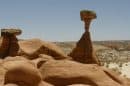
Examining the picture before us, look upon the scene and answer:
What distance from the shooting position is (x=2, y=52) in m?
23.5

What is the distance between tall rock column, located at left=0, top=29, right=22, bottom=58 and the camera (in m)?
23.2

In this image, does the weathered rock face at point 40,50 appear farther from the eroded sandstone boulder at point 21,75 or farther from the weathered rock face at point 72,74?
the eroded sandstone boulder at point 21,75

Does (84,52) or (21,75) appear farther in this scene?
(84,52)

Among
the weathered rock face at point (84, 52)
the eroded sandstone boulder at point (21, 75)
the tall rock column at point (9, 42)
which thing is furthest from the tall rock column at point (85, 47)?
the eroded sandstone boulder at point (21, 75)

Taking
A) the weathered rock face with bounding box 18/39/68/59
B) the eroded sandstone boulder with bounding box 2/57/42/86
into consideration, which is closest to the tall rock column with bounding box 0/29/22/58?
the weathered rock face with bounding box 18/39/68/59

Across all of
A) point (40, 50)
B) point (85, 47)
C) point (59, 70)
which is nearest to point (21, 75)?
point (59, 70)

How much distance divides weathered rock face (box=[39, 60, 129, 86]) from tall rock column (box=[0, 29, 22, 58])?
815cm

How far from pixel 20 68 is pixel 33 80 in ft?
2.30

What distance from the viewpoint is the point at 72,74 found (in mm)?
14586

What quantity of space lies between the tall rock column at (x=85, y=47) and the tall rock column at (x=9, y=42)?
13.9 feet

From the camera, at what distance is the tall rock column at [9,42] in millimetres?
23172

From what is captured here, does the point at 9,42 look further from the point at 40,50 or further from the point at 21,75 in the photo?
the point at 21,75

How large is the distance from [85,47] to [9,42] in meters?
5.79

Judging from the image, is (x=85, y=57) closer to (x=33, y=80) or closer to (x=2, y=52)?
(x=2, y=52)
